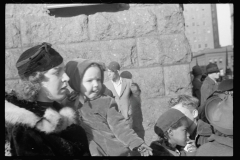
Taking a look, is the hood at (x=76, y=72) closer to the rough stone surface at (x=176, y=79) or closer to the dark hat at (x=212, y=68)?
the rough stone surface at (x=176, y=79)

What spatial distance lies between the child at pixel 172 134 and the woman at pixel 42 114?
0.62 metres

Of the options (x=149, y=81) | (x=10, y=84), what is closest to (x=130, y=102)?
(x=149, y=81)

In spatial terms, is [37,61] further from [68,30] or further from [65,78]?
[68,30]

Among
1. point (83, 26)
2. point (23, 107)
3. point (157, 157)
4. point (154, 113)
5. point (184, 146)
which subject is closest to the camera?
point (23, 107)

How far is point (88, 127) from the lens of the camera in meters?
1.93

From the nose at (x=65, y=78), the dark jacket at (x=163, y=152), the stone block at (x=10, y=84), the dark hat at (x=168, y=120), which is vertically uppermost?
the nose at (x=65, y=78)

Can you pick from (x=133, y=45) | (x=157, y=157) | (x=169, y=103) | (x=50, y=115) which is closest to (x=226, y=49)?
(x=169, y=103)

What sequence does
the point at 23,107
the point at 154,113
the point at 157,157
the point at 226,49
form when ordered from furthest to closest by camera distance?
the point at 226,49
the point at 154,113
the point at 157,157
the point at 23,107

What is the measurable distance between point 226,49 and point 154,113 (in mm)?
1103

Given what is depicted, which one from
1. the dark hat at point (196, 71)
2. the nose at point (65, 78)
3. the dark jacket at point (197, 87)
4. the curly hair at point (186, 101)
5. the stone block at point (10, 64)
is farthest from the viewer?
the dark hat at point (196, 71)

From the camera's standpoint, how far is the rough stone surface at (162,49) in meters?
2.33

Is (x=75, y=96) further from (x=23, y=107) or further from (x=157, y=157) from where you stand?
(x=157, y=157)

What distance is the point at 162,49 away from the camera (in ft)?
7.68

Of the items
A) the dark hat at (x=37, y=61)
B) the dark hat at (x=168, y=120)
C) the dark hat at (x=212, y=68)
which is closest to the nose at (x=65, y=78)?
the dark hat at (x=37, y=61)
